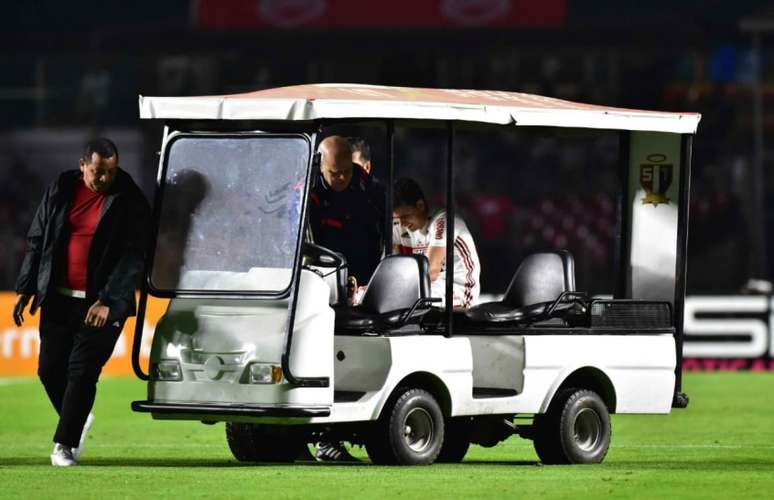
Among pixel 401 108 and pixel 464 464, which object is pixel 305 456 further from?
pixel 401 108

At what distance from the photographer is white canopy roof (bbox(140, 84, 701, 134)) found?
36.4ft

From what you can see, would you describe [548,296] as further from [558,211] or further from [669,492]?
[558,211]

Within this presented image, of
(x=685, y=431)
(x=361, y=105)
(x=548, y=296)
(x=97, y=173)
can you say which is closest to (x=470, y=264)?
(x=548, y=296)

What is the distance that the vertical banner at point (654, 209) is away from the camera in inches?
509

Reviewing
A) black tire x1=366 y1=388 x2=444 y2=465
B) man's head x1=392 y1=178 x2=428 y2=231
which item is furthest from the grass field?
man's head x1=392 y1=178 x2=428 y2=231

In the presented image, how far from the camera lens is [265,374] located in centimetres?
1091

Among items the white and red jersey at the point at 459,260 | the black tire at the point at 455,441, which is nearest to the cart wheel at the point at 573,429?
the black tire at the point at 455,441

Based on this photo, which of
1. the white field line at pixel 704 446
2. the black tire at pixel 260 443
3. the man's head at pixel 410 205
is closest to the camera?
the black tire at pixel 260 443

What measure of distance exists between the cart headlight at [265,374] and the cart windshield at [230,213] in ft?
1.42

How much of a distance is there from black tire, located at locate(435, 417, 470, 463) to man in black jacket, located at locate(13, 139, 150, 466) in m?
2.41

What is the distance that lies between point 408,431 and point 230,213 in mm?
1677

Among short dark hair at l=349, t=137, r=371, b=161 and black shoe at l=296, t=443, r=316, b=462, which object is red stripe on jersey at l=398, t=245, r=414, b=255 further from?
black shoe at l=296, t=443, r=316, b=462

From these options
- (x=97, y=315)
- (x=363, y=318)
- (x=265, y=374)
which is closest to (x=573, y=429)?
(x=363, y=318)

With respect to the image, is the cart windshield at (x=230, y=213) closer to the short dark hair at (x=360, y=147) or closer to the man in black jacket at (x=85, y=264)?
the man in black jacket at (x=85, y=264)
